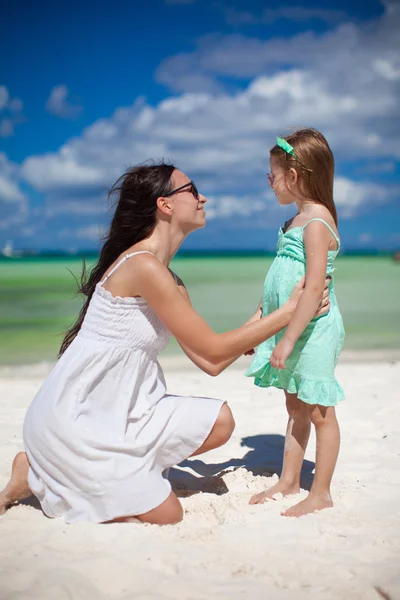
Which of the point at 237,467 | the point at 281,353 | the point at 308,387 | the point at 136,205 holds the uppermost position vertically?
the point at 136,205

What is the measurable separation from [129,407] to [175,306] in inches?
21.4

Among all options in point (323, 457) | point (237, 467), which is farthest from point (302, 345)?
point (237, 467)

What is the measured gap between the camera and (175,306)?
2971 mm

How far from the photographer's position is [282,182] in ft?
10.8

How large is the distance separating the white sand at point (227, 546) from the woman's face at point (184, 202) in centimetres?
147

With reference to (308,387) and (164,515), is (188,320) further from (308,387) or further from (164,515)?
(164,515)

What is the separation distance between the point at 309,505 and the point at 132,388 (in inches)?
41.7

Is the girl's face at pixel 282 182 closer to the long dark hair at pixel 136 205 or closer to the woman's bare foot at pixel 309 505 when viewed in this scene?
the long dark hair at pixel 136 205

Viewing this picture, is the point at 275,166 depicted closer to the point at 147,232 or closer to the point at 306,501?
the point at 147,232

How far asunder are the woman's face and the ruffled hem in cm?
86

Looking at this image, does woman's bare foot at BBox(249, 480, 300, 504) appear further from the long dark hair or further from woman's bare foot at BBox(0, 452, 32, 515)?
the long dark hair

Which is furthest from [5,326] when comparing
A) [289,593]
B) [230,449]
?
[289,593]

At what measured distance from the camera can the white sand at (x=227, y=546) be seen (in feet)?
7.59

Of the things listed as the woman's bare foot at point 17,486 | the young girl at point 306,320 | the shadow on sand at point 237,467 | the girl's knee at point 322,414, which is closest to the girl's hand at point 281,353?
the young girl at point 306,320
